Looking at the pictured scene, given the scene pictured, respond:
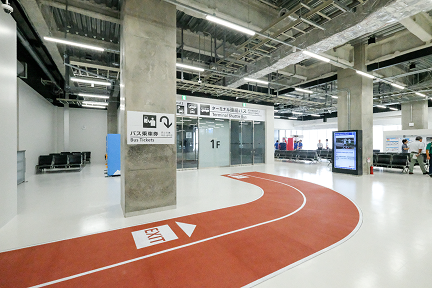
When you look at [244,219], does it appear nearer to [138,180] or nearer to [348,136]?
[138,180]

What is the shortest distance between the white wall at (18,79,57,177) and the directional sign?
270 inches

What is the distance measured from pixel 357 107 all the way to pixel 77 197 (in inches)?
421

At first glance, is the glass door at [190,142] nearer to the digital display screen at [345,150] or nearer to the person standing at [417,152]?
the digital display screen at [345,150]

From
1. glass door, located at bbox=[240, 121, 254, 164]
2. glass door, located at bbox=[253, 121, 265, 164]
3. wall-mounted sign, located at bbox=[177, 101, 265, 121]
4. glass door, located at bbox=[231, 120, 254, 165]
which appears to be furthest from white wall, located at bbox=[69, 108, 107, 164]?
glass door, located at bbox=[253, 121, 265, 164]

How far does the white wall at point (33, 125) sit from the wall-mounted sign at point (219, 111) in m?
6.06

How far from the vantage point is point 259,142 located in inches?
517

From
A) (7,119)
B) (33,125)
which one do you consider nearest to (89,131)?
(33,125)

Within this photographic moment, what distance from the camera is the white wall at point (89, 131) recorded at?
45.3ft

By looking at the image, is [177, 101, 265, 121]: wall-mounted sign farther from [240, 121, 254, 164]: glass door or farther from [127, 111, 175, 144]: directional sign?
[127, 111, 175, 144]: directional sign

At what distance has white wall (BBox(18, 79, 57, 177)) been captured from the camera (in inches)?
310

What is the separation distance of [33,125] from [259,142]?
11.7m

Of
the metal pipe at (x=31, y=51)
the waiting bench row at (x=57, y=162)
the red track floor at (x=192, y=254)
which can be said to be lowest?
the red track floor at (x=192, y=254)

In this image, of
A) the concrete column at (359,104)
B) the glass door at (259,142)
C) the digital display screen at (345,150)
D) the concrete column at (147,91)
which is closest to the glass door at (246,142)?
the glass door at (259,142)

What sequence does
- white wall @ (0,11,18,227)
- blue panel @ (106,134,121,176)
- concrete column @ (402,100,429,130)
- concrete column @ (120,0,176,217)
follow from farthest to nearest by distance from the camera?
concrete column @ (402,100,429,130) → blue panel @ (106,134,121,176) → concrete column @ (120,0,176,217) → white wall @ (0,11,18,227)
